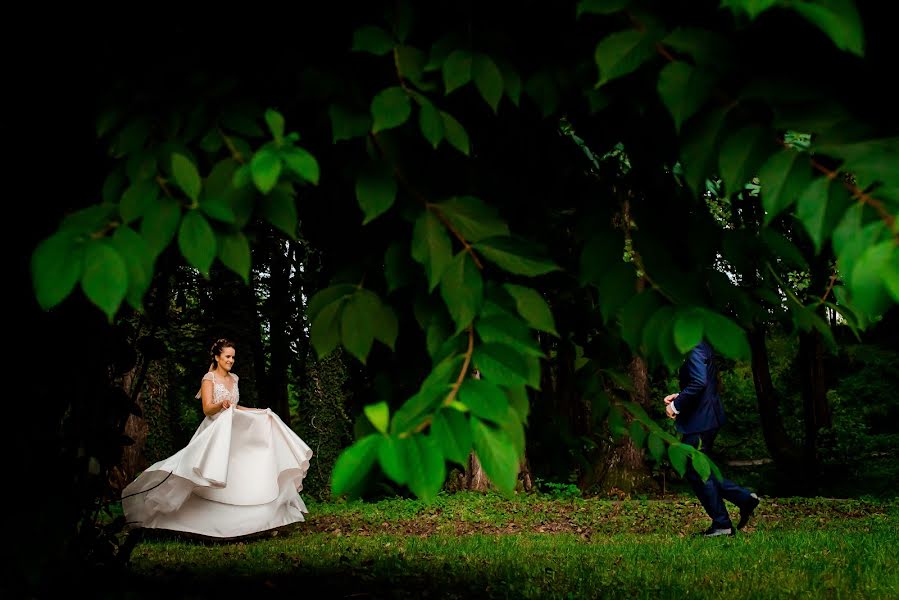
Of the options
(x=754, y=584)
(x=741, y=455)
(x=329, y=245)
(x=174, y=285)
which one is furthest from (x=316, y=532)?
(x=741, y=455)

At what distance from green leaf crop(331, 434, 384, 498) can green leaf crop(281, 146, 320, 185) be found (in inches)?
19.7

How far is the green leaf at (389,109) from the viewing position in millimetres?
1806

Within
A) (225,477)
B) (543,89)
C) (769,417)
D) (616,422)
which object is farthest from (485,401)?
(769,417)

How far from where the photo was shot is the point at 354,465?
1242mm

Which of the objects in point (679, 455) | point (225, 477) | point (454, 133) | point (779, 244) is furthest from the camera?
point (225, 477)

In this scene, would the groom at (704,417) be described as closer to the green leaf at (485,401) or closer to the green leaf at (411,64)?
the green leaf at (411,64)

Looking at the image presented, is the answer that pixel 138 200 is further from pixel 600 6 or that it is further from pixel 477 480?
pixel 477 480

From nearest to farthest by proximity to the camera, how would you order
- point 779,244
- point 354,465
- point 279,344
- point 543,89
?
1. point 354,465
2. point 543,89
3. point 779,244
4. point 279,344

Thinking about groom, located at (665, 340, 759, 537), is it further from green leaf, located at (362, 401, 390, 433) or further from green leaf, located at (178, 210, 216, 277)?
green leaf, located at (362, 401, 390, 433)

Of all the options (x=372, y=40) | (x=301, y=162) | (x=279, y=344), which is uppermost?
(x=279, y=344)

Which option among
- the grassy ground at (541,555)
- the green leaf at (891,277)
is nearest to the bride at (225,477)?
the grassy ground at (541,555)

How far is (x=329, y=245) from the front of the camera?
9.89 feet

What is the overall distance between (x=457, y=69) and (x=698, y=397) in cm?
710

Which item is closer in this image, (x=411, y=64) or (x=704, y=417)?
(x=411, y=64)
